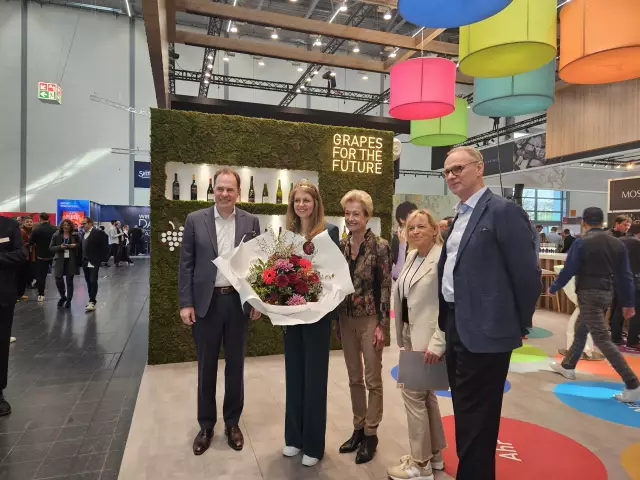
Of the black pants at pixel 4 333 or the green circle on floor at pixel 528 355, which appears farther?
the green circle on floor at pixel 528 355

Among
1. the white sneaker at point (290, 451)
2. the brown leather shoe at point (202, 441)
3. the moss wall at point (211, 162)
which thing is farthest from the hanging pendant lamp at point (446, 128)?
the brown leather shoe at point (202, 441)

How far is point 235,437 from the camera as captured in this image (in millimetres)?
2750

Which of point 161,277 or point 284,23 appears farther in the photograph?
point 284,23

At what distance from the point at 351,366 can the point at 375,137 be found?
3426 mm

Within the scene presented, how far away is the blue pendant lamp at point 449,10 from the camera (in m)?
2.26

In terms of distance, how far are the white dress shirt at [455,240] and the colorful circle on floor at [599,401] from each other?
245 cm

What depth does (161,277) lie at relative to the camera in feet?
14.8

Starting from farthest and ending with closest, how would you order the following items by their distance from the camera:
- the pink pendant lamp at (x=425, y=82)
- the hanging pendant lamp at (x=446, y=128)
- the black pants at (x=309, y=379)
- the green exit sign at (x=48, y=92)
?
the green exit sign at (x=48, y=92) → the hanging pendant lamp at (x=446, y=128) → the pink pendant lamp at (x=425, y=82) → the black pants at (x=309, y=379)

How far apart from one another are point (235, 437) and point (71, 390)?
2041 millimetres

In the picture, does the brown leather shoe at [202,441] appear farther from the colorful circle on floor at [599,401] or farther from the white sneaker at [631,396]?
the white sneaker at [631,396]

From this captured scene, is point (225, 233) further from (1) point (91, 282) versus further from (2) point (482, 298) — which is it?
(1) point (91, 282)

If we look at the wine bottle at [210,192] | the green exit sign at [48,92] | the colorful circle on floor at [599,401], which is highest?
the green exit sign at [48,92]

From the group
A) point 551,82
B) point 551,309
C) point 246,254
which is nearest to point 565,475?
point 246,254

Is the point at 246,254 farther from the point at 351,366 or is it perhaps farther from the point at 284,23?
the point at 284,23
